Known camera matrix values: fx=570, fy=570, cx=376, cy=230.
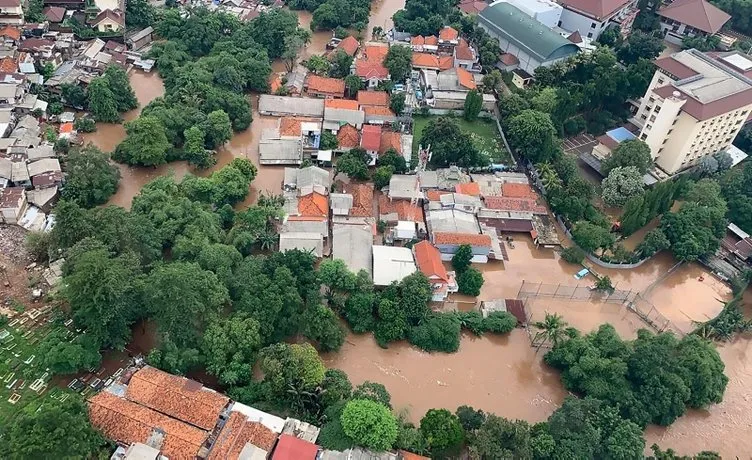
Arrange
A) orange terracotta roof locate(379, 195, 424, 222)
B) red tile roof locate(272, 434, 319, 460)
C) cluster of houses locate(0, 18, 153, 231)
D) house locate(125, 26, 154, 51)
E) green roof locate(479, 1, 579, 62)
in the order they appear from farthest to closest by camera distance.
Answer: green roof locate(479, 1, 579, 62) < house locate(125, 26, 154, 51) < orange terracotta roof locate(379, 195, 424, 222) < cluster of houses locate(0, 18, 153, 231) < red tile roof locate(272, 434, 319, 460)

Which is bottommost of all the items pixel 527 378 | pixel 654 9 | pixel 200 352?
pixel 527 378

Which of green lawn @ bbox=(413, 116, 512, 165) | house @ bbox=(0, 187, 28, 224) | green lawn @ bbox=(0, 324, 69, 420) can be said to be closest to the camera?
green lawn @ bbox=(0, 324, 69, 420)

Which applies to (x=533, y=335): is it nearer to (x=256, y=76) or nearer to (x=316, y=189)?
(x=316, y=189)

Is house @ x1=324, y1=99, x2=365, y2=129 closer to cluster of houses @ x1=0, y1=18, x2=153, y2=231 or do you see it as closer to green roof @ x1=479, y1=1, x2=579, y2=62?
cluster of houses @ x1=0, y1=18, x2=153, y2=231

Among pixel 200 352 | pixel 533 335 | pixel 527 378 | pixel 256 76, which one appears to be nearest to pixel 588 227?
pixel 533 335

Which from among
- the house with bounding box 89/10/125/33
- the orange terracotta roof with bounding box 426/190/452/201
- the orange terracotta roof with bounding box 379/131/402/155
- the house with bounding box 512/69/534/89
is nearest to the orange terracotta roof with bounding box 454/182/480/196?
the orange terracotta roof with bounding box 426/190/452/201

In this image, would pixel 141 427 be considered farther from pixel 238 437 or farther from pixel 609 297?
pixel 609 297

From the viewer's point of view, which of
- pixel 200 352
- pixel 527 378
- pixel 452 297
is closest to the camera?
pixel 200 352

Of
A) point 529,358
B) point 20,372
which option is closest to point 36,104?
point 20,372
